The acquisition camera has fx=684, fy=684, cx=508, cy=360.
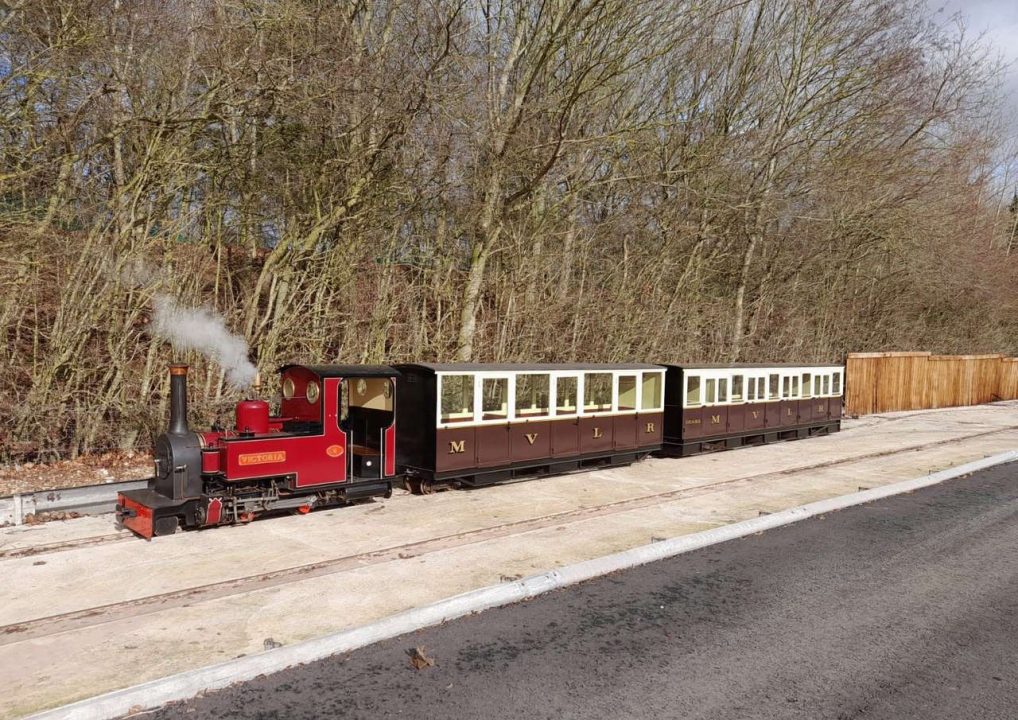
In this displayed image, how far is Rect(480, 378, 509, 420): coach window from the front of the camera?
36.3 feet

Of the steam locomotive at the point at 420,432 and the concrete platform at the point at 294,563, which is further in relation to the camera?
the steam locomotive at the point at 420,432

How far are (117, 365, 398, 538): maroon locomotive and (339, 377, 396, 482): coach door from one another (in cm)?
1

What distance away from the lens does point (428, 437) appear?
1050 cm

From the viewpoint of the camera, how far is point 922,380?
90.9ft

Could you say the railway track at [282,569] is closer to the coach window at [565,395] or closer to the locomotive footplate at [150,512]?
the locomotive footplate at [150,512]

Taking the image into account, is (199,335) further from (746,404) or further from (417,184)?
(746,404)

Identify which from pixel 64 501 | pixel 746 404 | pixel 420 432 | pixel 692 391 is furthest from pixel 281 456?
pixel 746 404

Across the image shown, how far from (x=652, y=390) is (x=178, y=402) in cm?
910

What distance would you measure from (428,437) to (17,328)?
646cm

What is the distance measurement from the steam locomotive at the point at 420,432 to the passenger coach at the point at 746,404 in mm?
45

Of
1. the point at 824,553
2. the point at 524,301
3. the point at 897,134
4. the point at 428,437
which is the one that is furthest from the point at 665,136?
the point at 824,553

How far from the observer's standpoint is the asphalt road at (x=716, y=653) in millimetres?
4516

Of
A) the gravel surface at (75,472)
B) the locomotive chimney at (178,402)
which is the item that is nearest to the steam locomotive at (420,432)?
the locomotive chimney at (178,402)

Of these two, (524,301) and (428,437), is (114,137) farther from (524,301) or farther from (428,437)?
(524,301)
